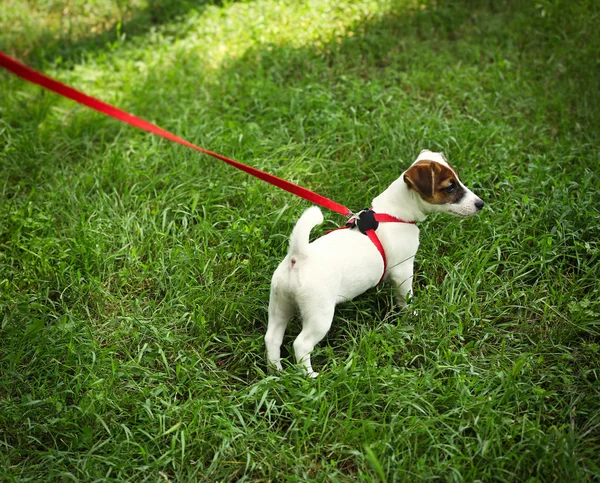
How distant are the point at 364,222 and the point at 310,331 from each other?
69 cm

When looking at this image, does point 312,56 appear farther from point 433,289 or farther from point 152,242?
point 433,289

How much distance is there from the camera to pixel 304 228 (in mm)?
2691

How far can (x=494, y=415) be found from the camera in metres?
2.67

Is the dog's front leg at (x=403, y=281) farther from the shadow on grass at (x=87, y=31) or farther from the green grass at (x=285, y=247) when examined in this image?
the shadow on grass at (x=87, y=31)

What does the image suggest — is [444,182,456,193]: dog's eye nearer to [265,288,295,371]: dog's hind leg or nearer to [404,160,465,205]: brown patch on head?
[404,160,465,205]: brown patch on head

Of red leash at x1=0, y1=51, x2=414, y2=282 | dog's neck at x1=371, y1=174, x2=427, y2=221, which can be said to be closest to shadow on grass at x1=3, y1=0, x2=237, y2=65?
red leash at x1=0, y1=51, x2=414, y2=282

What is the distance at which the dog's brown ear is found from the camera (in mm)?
3121

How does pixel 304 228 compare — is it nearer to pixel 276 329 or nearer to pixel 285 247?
pixel 276 329

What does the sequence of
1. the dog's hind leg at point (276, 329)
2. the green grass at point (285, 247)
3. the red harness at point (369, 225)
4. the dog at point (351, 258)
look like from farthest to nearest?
the red harness at point (369, 225) < the dog's hind leg at point (276, 329) < the dog at point (351, 258) < the green grass at point (285, 247)

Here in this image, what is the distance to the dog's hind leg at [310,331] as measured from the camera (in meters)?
2.82

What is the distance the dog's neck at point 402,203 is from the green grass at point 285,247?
19.4 inches

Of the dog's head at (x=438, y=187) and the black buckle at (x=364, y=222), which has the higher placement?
the dog's head at (x=438, y=187)

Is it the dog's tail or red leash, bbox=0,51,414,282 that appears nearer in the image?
red leash, bbox=0,51,414,282

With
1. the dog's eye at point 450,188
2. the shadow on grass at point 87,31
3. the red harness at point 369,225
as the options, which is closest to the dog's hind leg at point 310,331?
the red harness at point 369,225
